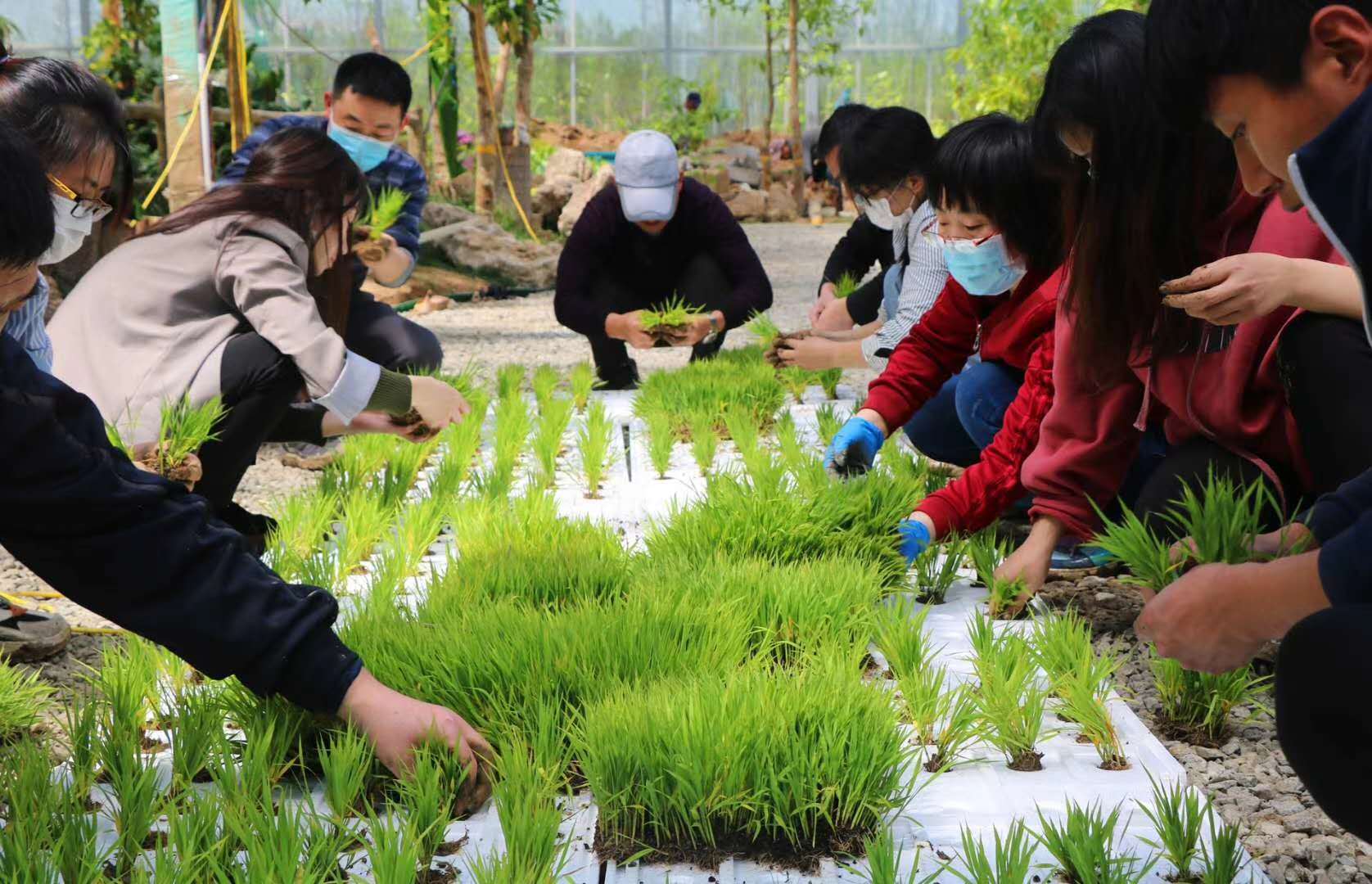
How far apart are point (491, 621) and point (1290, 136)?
1.12 m

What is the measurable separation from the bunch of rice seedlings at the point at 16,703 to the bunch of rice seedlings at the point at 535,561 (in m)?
0.57

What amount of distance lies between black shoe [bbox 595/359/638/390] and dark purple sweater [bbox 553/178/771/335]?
0.20 m

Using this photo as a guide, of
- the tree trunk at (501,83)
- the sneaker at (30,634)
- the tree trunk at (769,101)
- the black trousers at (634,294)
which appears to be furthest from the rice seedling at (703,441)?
the tree trunk at (769,101)

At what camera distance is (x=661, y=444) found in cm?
322

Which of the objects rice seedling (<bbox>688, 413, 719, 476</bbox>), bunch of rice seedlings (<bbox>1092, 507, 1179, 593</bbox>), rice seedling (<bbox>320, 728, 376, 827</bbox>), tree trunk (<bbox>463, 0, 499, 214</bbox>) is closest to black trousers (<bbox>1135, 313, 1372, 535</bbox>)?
bunch of rice seedlings (<bbox>1092, 507, 1179, 593</bbox>)

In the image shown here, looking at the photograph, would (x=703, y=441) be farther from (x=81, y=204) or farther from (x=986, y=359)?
(x=81, y=204)

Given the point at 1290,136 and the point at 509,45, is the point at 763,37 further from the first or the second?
the point at 1290,136

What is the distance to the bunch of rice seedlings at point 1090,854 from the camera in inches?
50.3

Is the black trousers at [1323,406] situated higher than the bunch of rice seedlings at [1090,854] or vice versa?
the black trousers at [1323,406]

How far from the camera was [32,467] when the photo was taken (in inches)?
53.1

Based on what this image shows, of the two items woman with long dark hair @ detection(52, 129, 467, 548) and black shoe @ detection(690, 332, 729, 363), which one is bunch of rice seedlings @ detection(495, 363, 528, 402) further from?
woman with long dark hair @ detection(52, 129, 467, 548)

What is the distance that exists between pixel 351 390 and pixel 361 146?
1.56m

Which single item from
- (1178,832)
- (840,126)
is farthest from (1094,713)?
(840,126)

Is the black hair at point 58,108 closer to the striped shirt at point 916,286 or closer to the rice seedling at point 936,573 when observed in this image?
the rice seedling at point 936,573
